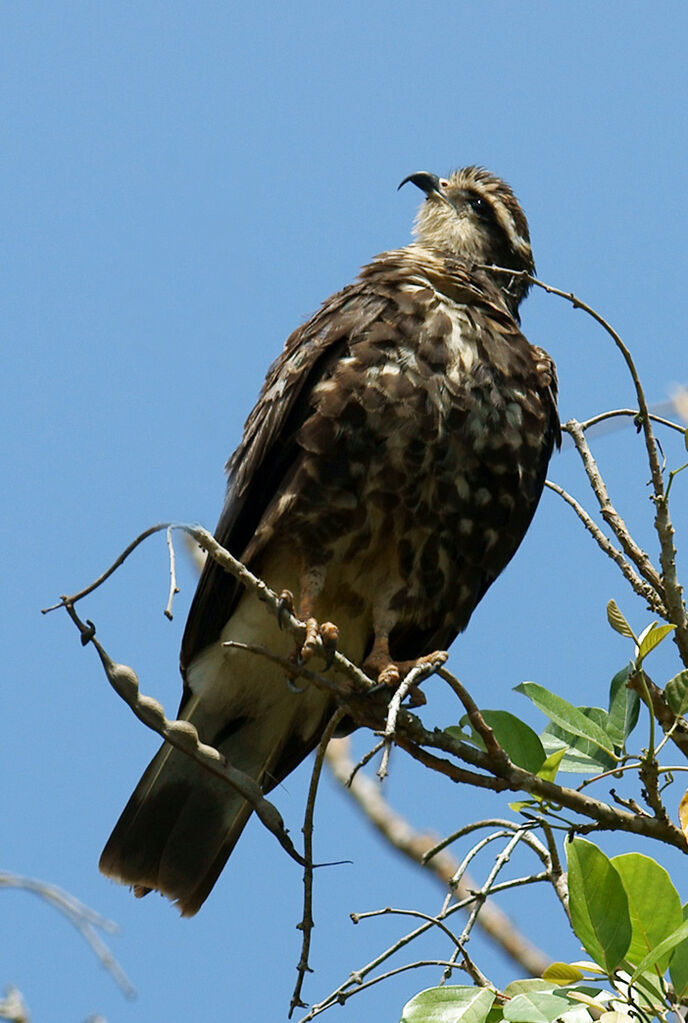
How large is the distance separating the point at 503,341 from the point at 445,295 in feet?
0.90

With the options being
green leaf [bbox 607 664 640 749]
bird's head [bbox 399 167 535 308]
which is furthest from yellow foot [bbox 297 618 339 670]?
bird's head [bbox 399 167 535 308]

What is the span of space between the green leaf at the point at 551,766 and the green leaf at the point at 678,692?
10.2 inches

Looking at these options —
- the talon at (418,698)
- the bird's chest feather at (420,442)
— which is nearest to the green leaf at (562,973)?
the talon at (418,698)

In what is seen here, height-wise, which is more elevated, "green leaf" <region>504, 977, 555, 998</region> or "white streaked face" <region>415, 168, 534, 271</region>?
"white streaked face" <region>415, 168, 534, 271</region>

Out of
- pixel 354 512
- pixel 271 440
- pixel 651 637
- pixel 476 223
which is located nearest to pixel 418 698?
pixel 354 512

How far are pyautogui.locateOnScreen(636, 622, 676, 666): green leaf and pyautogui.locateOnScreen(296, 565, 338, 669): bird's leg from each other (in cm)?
79

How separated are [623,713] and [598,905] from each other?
65cm

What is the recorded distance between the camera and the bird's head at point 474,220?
210 inches

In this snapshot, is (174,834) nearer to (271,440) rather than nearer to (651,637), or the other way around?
(271,440)

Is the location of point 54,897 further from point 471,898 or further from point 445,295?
point 445,295

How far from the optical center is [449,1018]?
2287mm

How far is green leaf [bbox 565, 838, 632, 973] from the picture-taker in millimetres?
2262

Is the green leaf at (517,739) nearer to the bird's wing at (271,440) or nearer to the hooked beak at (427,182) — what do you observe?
the bird's wing at (271,440)

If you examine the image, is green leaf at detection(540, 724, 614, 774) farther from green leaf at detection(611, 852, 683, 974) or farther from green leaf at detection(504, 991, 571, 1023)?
green leaf at detection(504, 991, 571, 1023)
